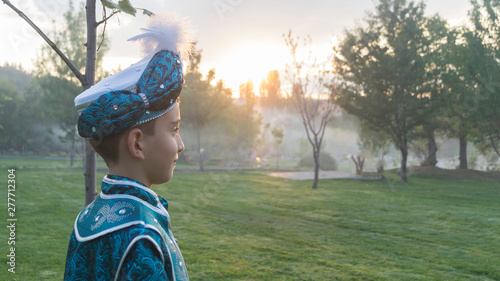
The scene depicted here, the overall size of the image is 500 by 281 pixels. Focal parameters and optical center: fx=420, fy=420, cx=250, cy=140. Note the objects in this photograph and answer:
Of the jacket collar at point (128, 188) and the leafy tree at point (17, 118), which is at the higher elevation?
the leafy tree at point (17, 118)

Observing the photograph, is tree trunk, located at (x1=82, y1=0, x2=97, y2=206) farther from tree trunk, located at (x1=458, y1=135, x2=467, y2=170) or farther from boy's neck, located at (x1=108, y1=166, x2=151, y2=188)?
tree trunk, located at (x1=458, y1=135, x2=467, y2=170)

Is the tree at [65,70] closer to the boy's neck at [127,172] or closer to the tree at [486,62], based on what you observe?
the tree at [486,62]

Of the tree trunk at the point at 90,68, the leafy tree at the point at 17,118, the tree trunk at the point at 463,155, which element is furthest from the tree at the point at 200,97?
the tree trunk at the point at 90,68

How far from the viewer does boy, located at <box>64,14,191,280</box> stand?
1391mm

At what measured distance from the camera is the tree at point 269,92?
78.7m

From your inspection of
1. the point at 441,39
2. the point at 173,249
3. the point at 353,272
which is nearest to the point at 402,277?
the point at 353,272

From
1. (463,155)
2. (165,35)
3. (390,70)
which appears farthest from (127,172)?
(463,155)

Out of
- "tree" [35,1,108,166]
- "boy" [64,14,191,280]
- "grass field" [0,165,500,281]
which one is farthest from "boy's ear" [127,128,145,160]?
"tree" [35,1,108,166]

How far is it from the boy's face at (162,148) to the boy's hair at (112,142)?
0.9 inches

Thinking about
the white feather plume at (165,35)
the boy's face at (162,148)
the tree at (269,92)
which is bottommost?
the boy's face at (162,148)

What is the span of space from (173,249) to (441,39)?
2867 cm

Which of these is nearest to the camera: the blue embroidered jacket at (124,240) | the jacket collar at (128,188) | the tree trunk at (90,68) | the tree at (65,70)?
the blue embroidered jacket at (124,240)

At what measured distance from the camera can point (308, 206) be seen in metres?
11.5

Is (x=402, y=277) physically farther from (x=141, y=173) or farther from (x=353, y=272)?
(x=141, y=173)
